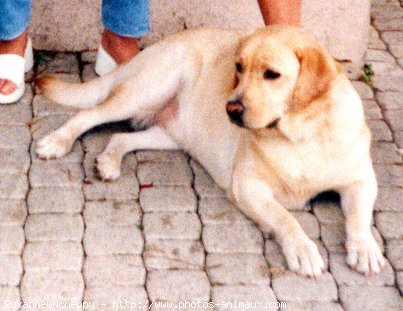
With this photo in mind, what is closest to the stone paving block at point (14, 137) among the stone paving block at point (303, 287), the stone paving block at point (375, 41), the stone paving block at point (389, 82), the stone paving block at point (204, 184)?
the stone paving block at point (204, 184)

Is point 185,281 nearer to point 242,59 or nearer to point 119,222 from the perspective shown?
point 119,222

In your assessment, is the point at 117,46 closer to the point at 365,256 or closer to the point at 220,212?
the point at 220,212

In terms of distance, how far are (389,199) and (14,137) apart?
2.17 metres

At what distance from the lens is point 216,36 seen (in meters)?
4.44

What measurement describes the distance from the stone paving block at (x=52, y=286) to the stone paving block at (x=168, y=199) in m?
0.64

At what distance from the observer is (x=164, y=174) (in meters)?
4.29

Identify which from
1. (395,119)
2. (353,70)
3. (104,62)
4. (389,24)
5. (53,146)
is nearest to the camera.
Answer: (53,146)

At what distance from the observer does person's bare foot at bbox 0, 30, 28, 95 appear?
4.69m

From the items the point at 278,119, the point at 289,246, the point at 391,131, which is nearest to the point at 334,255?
the point at 289,246

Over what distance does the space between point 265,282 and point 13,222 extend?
130 centimetres

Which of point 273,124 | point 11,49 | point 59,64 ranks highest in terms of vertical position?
point 273,124

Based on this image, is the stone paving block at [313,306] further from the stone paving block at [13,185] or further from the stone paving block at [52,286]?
the stone paving block at [13,185]

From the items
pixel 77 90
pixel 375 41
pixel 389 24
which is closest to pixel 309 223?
pixel 77 90

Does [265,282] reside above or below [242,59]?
below
